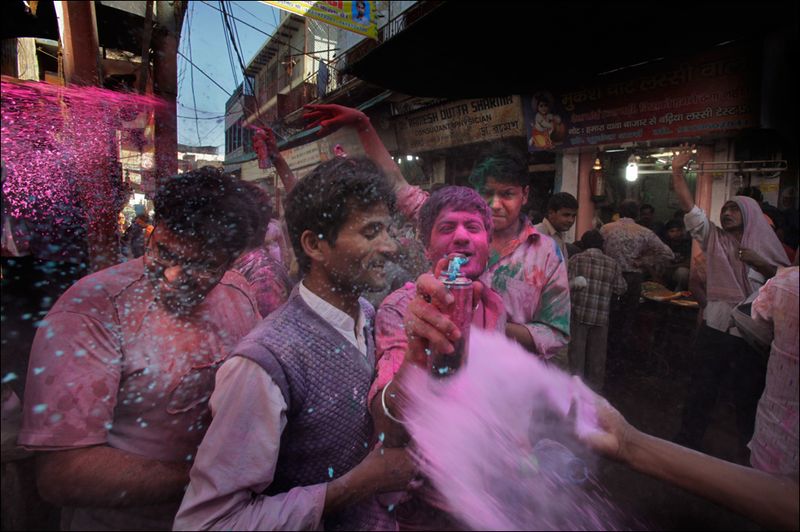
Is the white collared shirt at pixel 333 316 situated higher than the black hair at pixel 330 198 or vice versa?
the black hair at pixel 330 198

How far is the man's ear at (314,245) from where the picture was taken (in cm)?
116

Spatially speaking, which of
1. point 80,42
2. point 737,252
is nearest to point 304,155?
point 80,42

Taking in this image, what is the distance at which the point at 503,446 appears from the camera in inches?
54.0

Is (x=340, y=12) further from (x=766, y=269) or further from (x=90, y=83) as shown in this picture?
(x=766, y=269)

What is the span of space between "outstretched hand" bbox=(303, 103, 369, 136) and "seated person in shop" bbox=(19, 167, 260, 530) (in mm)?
331

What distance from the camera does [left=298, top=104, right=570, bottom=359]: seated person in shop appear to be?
162 cm

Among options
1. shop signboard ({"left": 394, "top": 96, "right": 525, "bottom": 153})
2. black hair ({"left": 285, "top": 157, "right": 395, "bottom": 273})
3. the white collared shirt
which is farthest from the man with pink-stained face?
shop signboard ({"left": 394, "top": 96, "right": 525, "bottom": 153})

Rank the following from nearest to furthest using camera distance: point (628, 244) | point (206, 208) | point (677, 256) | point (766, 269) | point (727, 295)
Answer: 1. point (206, 208)
2. point (766, 269)
3. point (727, 295)
4. point (628, 244)
5. point (677, 256)

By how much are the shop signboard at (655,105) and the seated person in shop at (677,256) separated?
3.03 feet

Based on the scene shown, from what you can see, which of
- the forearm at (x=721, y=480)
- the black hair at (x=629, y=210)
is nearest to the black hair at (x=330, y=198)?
the forearm at (x=721, y=480)

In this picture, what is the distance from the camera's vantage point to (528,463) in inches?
53.9

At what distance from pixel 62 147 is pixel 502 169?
4.64ft

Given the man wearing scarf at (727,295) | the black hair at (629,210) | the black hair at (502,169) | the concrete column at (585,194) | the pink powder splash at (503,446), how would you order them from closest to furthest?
1. the pink powder splash at (503,446)
2. the black hair at (502,169)
3. the man wearing scarf at (727,295)
4. the black hair at (629,210)
5. the concrete column at (585,194)

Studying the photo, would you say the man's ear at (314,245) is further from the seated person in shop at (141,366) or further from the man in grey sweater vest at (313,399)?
the seated person in shop at (141,366)
